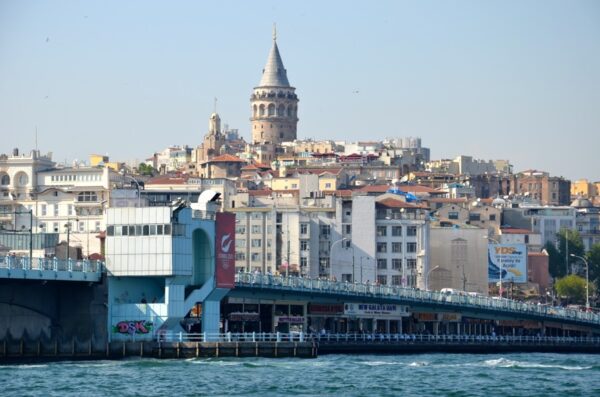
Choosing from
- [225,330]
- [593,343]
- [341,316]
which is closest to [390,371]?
[225,330]

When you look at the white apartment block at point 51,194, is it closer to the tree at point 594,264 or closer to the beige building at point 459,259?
the beige building at point 459,259

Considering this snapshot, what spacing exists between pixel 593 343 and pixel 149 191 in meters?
51.5

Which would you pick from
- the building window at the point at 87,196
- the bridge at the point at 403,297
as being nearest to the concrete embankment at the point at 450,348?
the bridge at the point at 403,297

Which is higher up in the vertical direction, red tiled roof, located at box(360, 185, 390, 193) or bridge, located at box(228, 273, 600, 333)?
red tiled roof, located at box(360, 185, 390, 193)

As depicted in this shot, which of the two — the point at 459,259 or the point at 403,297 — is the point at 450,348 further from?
the point at 459,259

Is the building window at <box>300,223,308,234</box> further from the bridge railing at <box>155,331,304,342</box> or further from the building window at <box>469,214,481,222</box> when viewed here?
the bridge railing at <box>155,331,304,342</box>

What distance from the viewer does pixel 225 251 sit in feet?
335

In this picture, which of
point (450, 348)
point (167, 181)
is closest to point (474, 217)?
point (167, 181)

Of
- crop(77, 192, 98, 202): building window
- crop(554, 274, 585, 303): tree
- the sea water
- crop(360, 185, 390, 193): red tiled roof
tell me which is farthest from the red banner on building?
crop(360, 185, 390, 193): red tiled roof

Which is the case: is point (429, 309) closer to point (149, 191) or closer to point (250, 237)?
point (250, 237)

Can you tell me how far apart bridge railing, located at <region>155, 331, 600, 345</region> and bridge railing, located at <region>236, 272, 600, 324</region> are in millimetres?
2357

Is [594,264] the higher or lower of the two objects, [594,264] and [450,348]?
the higher

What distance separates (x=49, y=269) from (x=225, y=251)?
12173mm

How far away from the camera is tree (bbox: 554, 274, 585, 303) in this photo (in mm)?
180875
